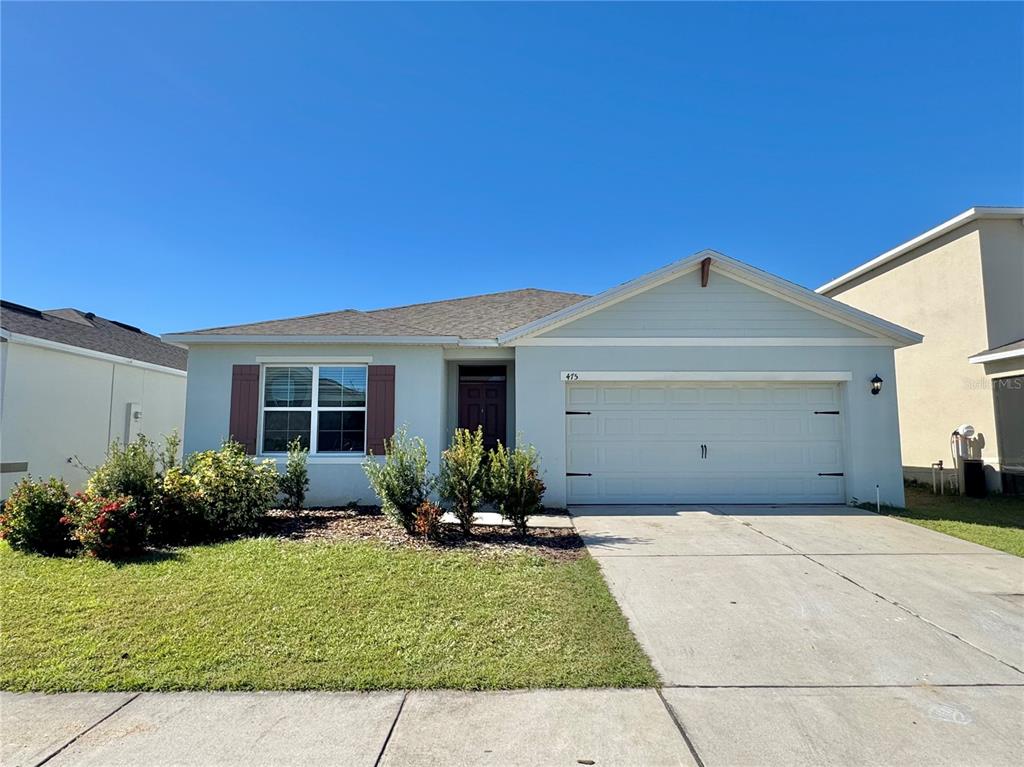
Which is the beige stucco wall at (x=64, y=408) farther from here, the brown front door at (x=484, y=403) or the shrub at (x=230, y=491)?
the brown front door at (x=484, y=403)

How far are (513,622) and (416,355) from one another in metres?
6.13

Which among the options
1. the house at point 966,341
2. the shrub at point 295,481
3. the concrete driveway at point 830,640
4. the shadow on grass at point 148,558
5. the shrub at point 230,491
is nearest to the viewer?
the concrete driveway at point 830,640

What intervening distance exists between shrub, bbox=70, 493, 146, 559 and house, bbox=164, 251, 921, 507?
3294 mm

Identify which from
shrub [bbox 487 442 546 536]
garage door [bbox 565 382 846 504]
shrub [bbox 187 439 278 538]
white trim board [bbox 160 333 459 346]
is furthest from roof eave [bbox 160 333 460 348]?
garage door [bbox 565 382 846 504]

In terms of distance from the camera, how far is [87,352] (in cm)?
1095

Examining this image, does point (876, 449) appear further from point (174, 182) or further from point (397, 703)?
point (174, 182)

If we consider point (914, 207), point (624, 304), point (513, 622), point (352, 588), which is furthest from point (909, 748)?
point (914, 207)

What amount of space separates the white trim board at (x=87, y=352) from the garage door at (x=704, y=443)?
10.0m

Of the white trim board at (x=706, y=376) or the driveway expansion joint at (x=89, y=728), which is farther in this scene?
the white trim board at (x=706, y=376)

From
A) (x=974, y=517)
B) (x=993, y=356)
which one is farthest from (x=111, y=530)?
(x=993, y=356)

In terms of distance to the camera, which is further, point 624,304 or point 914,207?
point 914,207

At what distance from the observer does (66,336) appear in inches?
431

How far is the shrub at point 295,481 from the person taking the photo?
8523 millimetres

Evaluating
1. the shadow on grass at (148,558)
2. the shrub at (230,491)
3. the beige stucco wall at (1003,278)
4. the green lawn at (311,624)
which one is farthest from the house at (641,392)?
the beige stucco wall at (1003,278)
